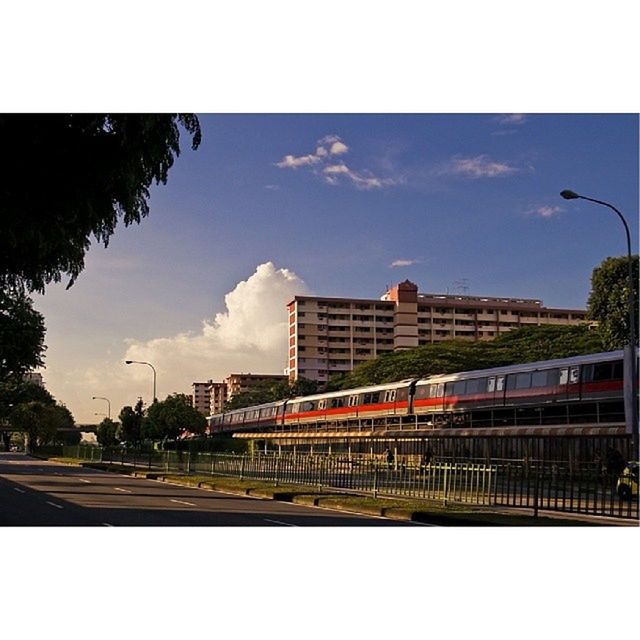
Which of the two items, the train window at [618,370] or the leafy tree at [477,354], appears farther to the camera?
the leafy tree at [477,354]

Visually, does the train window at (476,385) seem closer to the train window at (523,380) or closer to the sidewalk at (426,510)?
the train window at (523,380)

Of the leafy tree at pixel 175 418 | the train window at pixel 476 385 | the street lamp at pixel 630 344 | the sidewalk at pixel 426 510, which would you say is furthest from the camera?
the leafy tree at pixel 175 418

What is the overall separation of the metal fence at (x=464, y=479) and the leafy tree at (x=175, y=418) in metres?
45.6

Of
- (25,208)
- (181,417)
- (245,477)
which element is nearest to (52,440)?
(181,417)

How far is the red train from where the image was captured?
114 feet

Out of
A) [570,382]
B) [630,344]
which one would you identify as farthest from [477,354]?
[630,344]

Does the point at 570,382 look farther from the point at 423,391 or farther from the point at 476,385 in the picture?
the point at 423,391

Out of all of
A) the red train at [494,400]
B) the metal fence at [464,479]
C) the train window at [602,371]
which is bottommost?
the metal fence at [464,479]

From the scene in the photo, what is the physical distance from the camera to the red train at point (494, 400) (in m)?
34.7

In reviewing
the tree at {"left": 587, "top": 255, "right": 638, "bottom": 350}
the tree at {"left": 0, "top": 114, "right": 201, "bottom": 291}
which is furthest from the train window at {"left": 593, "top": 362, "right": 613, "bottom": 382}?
the tree at {"left": 0, "top": 114, "right": 201, "bottom": 291}

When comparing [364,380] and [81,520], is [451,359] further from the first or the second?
[81,520]

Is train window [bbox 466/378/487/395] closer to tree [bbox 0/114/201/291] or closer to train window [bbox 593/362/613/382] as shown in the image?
train window [bbox 593/362/613/382]

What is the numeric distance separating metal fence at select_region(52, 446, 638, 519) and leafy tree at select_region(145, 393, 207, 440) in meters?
45.6

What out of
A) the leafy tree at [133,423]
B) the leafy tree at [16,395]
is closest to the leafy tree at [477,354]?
the leafy tree at [133,423]
